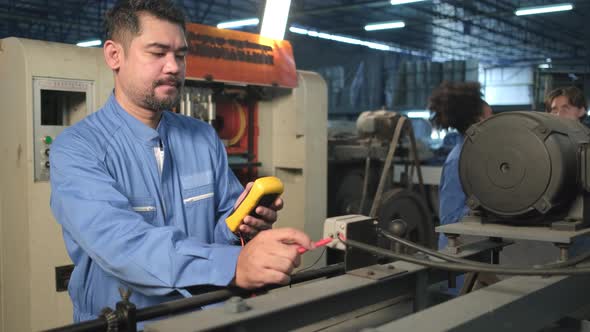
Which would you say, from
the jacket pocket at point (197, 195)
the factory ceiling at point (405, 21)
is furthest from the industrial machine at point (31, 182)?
the factory ceiling at point (405, 21)

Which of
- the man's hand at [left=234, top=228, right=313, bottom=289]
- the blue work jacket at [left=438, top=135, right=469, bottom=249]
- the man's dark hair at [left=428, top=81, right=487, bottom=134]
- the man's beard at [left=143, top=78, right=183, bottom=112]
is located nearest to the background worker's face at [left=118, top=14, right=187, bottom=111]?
the man's beard at [left=143, top=78, right=183, bottom=112]

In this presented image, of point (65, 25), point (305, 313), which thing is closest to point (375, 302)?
point (305, 313)

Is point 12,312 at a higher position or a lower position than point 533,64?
lower

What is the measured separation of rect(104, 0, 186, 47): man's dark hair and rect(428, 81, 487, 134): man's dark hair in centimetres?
→ 151

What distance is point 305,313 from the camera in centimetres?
83

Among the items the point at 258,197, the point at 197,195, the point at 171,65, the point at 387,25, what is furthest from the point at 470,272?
the point at 387,25

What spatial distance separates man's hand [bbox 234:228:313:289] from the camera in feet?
2.83

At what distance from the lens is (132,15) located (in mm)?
1229

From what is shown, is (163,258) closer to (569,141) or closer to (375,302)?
(375,302)

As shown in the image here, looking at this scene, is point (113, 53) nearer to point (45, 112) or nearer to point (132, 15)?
point (132, 15)

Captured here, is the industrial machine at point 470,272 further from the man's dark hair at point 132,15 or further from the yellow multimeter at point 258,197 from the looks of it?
the man's dark hair at point 132,15

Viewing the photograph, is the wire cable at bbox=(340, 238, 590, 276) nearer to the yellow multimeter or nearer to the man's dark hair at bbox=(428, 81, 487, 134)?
the yellow multimeter

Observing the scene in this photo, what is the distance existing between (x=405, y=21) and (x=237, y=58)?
1023 centimetres

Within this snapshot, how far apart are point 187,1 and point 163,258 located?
36.2 ft
